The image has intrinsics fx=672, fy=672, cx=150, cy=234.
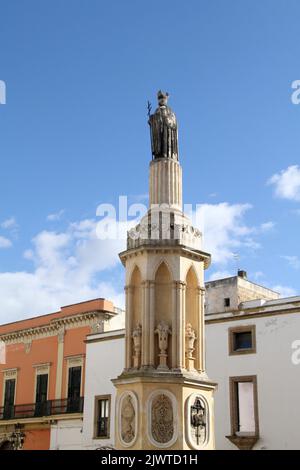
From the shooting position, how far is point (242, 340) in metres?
23.4

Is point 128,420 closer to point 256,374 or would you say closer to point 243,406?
point 256,374

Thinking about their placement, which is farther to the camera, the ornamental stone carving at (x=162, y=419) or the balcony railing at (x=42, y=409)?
the balcony railing at (x=42, y=409)

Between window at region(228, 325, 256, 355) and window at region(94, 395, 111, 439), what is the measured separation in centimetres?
607

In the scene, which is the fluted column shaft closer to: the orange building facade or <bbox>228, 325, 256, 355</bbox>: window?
<bbox>228, 325, 256, 355</bbox>: window

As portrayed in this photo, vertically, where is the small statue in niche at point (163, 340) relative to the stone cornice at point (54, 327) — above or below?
below

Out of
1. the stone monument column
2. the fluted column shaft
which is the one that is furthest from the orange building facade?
the stone monument column

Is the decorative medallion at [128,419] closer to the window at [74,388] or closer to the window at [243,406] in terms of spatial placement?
the window at [243,406]

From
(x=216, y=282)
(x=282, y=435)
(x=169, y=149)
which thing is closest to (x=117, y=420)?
(x=169, y=149)

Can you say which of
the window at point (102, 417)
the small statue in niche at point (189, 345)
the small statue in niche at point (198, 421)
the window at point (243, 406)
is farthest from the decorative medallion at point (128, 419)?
the window at point (102, 417)

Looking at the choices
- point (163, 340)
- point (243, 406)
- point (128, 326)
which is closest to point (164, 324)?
point (163, 340)

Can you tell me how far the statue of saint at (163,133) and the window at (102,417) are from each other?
1702 centimetres

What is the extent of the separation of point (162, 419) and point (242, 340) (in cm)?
1397

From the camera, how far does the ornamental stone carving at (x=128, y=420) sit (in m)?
9.80

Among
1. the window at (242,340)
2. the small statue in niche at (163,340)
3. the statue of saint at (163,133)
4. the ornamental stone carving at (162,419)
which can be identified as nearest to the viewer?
the ornamental stone carving at (162,419)
